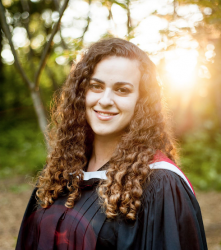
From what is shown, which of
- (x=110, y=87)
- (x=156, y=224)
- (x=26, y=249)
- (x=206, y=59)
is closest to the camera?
(x=156, y=224)

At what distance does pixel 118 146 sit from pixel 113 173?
0.20 meters

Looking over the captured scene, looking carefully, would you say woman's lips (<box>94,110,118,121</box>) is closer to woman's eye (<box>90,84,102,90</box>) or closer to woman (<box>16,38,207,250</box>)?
woman (<box>16,38,207,250</box>)

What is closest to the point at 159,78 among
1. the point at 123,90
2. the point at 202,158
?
the point at 123,90

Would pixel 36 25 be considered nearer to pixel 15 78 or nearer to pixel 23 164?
pixel 15 78

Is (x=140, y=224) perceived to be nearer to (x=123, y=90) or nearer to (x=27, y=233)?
(x=123, y=90)

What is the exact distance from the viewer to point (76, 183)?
5.92 ft

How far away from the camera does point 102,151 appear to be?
6.53 ft

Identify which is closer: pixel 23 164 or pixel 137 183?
pixel 137 183

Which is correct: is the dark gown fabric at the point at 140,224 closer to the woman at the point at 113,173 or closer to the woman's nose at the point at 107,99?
the woman at the point at 113,173

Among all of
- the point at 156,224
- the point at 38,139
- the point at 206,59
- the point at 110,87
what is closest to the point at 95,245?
the point at 156,224

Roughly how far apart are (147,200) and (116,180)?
9.1 inches

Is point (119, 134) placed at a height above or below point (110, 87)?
below

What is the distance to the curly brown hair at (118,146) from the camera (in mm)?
1580

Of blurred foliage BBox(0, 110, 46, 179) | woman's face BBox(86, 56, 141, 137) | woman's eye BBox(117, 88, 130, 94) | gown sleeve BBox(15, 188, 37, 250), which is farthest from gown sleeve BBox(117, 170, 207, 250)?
blurred foliage BBox(0, 110, 46, 179)
